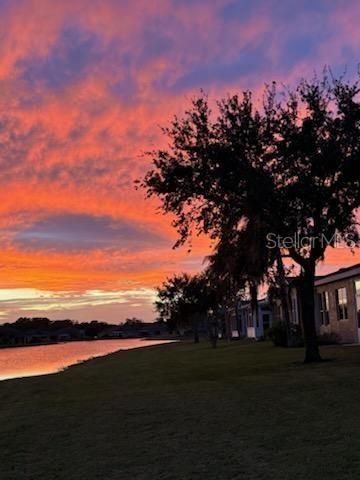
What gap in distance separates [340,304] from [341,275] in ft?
7.79

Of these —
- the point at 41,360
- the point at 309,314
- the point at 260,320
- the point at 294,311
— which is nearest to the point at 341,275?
the point at 294,311

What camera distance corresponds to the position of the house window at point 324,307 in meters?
38.2

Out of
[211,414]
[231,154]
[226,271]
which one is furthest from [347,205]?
[211,414]

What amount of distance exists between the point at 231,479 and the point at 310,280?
15915 mm

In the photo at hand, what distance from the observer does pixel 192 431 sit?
394 inches

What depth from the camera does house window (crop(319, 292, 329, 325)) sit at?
125 feet

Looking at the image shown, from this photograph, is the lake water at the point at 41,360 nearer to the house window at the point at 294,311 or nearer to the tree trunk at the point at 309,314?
the tree trunk at the point at 309,314

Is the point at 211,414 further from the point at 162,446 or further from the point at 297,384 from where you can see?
the point at 297,384

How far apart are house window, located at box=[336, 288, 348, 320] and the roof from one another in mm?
719

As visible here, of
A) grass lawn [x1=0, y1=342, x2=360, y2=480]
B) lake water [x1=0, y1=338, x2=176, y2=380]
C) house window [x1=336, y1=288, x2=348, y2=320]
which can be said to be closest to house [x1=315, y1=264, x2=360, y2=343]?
house window [x1=336, y1=288, x2=348, y2=320]

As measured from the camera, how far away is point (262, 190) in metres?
19.8

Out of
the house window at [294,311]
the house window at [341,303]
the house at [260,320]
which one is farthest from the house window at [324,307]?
the house at [260,320]

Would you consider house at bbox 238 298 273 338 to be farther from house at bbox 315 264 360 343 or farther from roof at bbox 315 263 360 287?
roof at bbox 315 263 360 287

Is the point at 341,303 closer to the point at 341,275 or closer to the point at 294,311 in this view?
the point at 341,275
